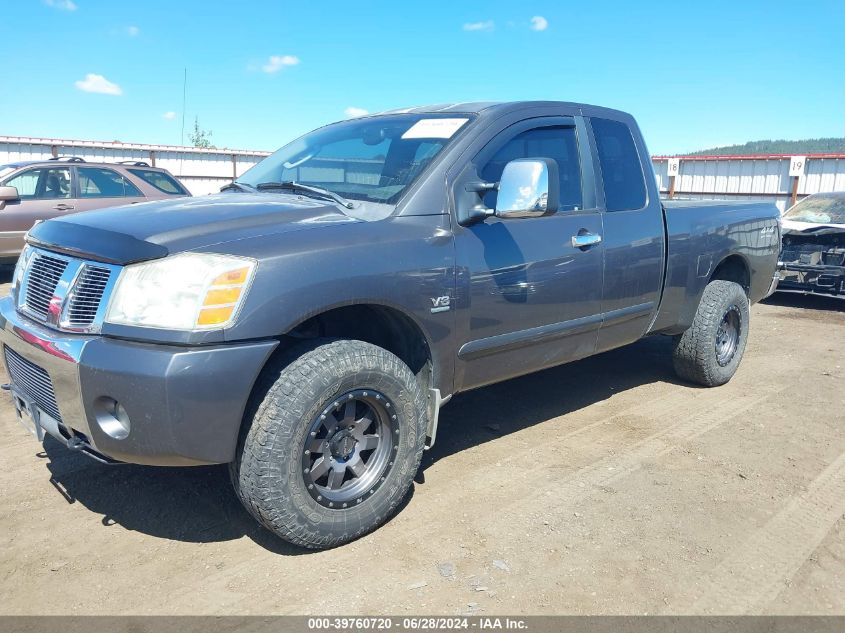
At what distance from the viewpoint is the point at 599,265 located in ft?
12.7

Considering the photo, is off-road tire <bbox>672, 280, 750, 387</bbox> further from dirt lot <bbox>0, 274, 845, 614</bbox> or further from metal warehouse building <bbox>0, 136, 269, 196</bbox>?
metal warehouse building <bbox>0, 136, 269, 196</bbox>

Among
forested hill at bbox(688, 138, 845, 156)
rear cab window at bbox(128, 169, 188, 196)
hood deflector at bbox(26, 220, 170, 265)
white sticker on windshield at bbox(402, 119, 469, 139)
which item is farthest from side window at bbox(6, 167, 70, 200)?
forested hill at bbox(688, 138, 845, 156)

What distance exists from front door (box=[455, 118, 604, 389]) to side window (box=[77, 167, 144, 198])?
741cm

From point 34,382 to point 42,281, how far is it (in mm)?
425

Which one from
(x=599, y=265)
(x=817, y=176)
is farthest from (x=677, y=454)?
(x=817, y=176)

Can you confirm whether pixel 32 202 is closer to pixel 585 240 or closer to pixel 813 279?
pixel 585 240

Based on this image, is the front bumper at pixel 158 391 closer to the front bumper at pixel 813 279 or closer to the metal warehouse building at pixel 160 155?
the front bumper at pixel 813 279

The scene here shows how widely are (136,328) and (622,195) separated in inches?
116

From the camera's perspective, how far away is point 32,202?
9.16m

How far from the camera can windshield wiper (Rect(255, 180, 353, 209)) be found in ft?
10.8

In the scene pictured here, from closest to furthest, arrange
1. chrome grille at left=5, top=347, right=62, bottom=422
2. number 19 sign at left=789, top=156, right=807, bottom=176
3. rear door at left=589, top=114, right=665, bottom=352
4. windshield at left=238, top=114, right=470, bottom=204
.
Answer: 1. chrome grille at left=5, top=347, right=62, bottom=422
2. windshield at left=238, top=114, right=470, bottom=204
3. rear door at left=589, top=114, right=665, bottom=352
4. number 19 sign at left=789, top=156, right=807, bottom=176

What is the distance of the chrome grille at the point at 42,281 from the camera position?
2785 millimetres

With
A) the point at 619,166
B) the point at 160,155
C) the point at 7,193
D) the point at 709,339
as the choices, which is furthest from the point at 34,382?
the point at 160,155

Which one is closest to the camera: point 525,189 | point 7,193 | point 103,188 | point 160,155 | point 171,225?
point 171,225
